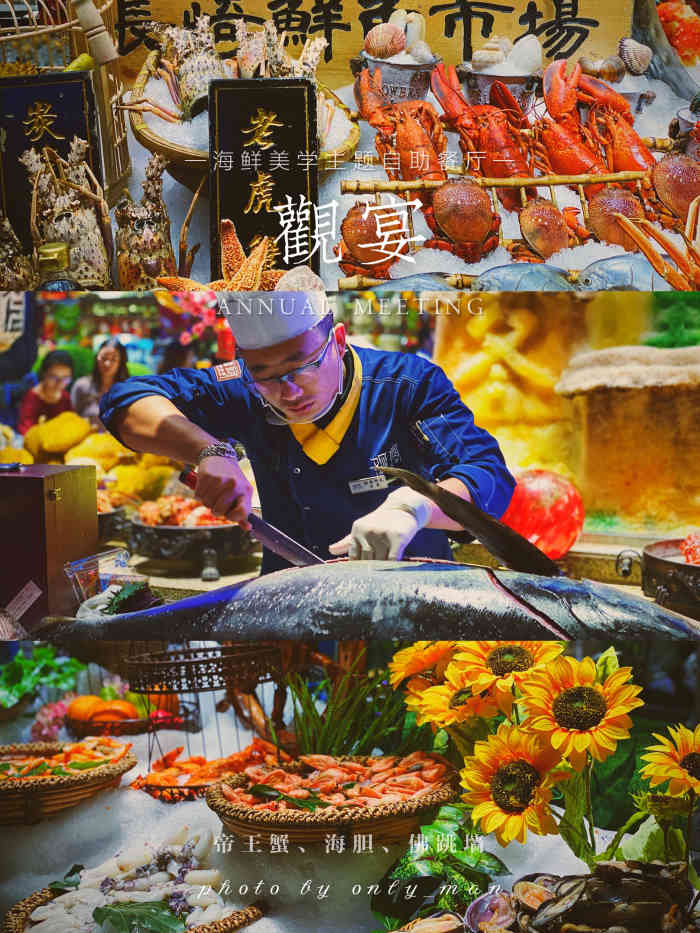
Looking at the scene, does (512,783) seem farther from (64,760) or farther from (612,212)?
(612,212)

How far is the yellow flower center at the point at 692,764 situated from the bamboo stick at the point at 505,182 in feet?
4.98

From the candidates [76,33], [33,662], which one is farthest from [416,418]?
[76,33]

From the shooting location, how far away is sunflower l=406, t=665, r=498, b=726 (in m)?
2.17

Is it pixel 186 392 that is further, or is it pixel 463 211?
pixel 463 211

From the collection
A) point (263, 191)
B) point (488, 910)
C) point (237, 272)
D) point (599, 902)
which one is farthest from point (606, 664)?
point (263, 191)

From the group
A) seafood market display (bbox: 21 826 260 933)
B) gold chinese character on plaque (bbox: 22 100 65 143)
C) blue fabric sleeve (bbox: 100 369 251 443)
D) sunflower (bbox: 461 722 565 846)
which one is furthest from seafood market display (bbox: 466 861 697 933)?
gold chinese character on plaque (bbox: 22 100 65 143)

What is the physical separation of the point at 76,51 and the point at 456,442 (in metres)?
1.46

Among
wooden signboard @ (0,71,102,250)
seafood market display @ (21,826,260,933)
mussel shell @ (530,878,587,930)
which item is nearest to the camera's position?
mussel shell @ (530,878,587,930)

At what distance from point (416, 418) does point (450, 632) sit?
0.54m

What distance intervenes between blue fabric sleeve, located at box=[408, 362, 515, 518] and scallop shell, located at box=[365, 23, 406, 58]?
2.86ft

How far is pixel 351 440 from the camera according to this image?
7.20 ft

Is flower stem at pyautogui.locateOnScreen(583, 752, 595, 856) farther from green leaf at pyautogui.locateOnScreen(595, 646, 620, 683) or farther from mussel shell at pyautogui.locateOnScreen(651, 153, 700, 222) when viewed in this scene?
mussel shell at pyautogui.locateOnScreen(651, 153, 700, 222)

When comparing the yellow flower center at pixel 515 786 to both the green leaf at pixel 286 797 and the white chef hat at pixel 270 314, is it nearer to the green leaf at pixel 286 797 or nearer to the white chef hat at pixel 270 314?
the green leaf at pixel 286 797

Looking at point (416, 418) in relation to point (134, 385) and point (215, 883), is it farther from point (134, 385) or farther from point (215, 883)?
point (215, 883)
